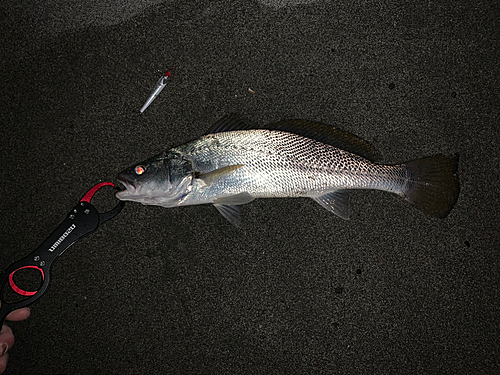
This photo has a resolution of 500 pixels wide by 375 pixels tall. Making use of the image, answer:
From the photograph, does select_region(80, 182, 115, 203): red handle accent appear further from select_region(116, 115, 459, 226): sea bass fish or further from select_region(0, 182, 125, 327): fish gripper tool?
select_region(116, 115, 459, 226): sea bass fish

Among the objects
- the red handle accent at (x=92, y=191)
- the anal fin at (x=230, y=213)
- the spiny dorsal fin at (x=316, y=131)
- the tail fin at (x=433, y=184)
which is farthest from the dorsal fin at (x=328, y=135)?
the red handle accent at (x=92, y=191)

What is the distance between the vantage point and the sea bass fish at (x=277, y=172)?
1888 millimetres

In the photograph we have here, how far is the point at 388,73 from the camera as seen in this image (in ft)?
7.51

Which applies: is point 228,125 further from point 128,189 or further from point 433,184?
point 433,184

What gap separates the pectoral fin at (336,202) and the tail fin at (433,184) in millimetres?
384

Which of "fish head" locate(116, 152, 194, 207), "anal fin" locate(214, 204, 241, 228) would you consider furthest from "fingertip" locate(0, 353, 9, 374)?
"anal fin" locate(214, 204, 241, 228)

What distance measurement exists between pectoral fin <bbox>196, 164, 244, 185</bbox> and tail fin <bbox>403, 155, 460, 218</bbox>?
44.8 inches

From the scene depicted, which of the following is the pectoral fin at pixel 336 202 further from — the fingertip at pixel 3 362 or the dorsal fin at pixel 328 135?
the fingertip at pixel 3 362

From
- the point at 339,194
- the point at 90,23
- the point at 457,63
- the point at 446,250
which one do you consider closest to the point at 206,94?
the point at 90,23

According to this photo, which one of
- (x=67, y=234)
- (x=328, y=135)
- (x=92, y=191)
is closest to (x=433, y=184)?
(x=328, y=135)

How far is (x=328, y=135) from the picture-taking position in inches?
79.6

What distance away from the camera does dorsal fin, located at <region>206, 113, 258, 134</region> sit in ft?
6.56

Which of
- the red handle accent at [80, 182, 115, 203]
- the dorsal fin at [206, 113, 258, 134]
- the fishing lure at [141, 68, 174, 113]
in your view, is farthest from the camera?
the fishing lure at [141, 68, 174, 113]

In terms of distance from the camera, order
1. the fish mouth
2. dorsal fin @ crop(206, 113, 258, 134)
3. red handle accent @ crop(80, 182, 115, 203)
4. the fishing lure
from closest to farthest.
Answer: the fish mouth → dorsal fin @ crop(206, 113, 258, 134) → red handle accent @ crop(80, 182, 115, 203) → the fishing lure
